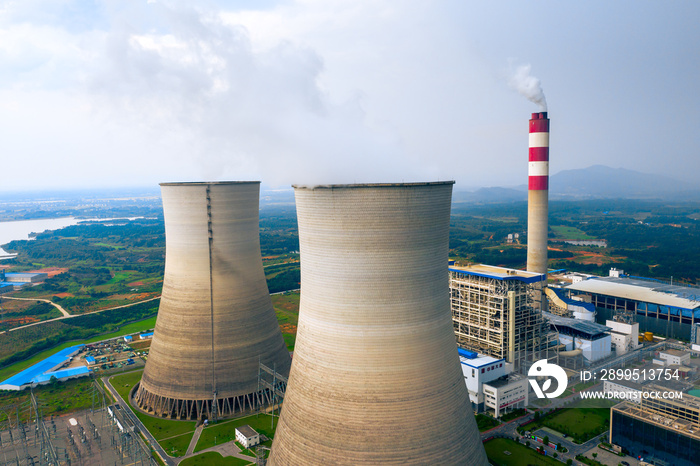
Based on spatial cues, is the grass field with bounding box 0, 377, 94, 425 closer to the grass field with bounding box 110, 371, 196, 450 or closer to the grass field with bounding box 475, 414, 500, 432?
the grass field with bounding box 110, 371, 196, 450

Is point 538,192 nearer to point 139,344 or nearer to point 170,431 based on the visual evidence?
point 170,431

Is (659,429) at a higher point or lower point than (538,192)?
lower

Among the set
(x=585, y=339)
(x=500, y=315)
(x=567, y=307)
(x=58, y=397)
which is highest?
(x=500, y=315)

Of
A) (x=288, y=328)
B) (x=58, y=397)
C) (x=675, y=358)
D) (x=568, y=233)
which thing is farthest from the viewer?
(x=568, y=233)

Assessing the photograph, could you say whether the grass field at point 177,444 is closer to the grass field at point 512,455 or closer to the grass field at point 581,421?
the grass field at point 512,455

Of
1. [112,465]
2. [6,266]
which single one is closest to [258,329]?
[112,465]

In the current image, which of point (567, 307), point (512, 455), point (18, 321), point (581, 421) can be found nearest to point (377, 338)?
point (512, 455)
